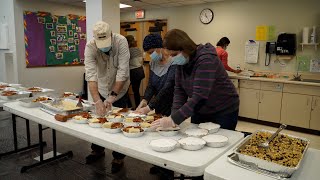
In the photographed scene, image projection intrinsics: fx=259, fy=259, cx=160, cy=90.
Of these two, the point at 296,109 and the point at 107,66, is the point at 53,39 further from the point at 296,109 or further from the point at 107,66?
the point at 296,109

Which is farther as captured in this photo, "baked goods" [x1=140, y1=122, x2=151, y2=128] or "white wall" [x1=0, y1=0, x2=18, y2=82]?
"white wall" [x1=0, y1=0, x2=18, y2=82]

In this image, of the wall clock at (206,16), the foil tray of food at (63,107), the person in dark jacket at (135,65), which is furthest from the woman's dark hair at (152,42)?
the wall clock at (206,16)

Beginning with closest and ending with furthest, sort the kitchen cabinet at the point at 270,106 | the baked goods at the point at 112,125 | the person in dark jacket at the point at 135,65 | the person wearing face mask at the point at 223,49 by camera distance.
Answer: the baked goods at the point at 112,125
the person in dark jacket at the point at 135,65
the kitchen cabinet at the point at 270,106
the person wearing face mask at the point at 223,49

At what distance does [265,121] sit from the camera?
444 cm

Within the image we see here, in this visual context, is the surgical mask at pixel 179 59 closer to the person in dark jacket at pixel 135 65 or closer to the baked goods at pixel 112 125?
the baked goods at pixel 112 125

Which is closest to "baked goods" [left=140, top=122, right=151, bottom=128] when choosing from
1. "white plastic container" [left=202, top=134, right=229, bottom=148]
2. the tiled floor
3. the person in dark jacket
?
"white plastic container" [left=202, top=134, right=229, bottom=148]

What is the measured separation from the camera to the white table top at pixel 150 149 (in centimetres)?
122

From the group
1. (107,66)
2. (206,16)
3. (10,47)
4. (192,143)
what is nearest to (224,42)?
(206,16)

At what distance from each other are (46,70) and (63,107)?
3876mm

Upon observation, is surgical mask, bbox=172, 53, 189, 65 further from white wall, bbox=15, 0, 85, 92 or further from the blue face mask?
white wall, bbox=15, 0, 85, 92

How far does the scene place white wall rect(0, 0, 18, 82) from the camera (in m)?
5.11

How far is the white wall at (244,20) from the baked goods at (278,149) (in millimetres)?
3438

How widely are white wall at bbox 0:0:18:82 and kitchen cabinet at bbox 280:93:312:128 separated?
16.7 feet

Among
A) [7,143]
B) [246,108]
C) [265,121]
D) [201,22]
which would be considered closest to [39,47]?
[7,143]
